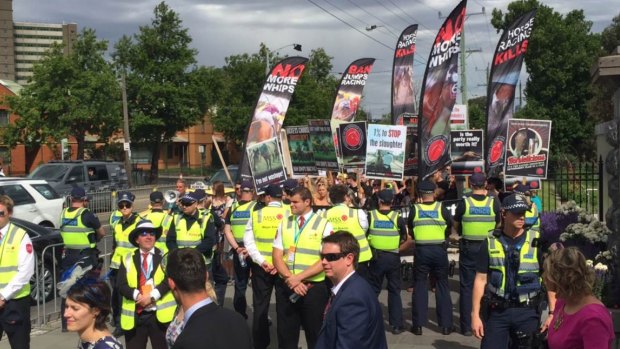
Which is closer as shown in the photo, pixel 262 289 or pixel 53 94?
pixel 262 289

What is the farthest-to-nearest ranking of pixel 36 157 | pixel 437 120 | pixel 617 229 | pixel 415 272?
pixel 36 157 < pixel 437 120 < pixel 415 272 < pixel 617 229

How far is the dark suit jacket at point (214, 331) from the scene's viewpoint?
3.46 m

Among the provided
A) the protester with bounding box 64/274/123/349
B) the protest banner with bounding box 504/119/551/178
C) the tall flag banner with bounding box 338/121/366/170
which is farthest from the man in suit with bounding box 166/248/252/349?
the tall flag banner with bounding box 338/121/366/170

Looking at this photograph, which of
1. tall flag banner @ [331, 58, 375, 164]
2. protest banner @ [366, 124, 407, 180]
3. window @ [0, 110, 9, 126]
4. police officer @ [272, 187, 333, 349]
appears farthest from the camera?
window @ [0, 110, 9, 126]

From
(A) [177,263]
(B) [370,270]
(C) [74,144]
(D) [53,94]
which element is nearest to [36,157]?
(C) [74,144]

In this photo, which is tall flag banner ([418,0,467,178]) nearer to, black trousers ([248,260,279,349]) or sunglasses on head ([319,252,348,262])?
black trousers ([248,260,279,349])

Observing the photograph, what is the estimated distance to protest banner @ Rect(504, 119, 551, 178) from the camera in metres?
12.9

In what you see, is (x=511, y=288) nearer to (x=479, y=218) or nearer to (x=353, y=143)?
(x=479, y=218)

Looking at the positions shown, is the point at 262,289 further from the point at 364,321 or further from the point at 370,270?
the point at 364,321

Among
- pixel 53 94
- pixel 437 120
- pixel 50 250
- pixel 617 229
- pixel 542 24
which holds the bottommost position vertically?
pixel 50 250

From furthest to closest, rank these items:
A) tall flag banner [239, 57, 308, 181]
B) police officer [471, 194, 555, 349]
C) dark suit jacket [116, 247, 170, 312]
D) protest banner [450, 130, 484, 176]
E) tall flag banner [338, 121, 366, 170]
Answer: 1. protest banner [450, 130, 484, 176]
2. tall flag banner [338, 121, 366, 170]
3. tall flag banner [239, 57, 308, 181]
4. dark suit jacket [116, 247, 170, 312]
5. police officer [471, 194, 555, 349]

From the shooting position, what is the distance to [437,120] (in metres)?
13.0

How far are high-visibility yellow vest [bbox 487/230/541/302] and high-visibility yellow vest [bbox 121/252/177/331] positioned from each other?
2.64m

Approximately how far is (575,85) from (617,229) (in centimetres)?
3949
